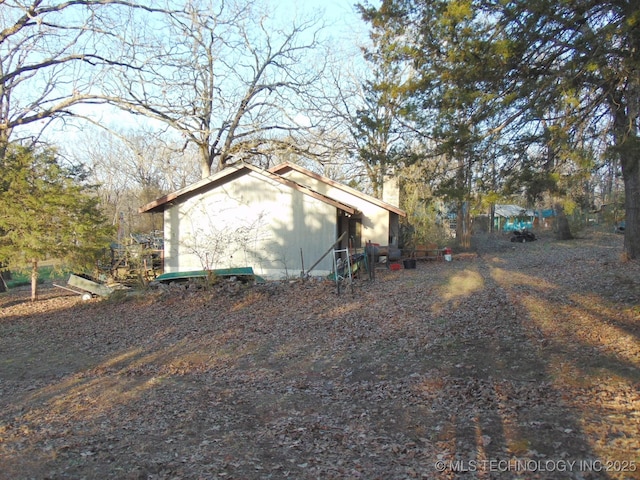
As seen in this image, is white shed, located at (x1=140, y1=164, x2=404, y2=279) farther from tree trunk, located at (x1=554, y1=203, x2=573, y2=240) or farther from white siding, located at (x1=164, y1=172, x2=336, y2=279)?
tree trunk, located at (x1=554, y1=203, x2=573, y2=240)

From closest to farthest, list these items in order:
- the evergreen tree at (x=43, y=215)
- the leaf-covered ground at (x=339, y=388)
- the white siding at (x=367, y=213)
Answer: the leaf-covered ground at (x=339, y=388) → the evergreen tree at (x=43, y=215) → the white siding at (x=367, y=213)

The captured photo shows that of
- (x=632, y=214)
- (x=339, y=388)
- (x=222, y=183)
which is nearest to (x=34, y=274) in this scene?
(x=222, y=183)

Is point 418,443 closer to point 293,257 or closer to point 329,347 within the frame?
point 329,347

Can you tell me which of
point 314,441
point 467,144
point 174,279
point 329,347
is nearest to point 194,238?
point 174,279

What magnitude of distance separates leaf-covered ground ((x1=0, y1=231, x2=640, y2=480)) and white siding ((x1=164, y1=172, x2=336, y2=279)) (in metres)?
5.78

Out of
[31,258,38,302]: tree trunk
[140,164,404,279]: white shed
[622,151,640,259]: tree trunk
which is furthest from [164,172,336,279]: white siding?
[622,151,640,259]: tree trunk

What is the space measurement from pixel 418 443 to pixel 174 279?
11820mm

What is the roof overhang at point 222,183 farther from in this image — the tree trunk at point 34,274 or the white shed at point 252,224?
the tree trunk at point 34,274

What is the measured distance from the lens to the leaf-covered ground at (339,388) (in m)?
4.23

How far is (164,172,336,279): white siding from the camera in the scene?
18.1 m

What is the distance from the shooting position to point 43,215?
43.8 ft

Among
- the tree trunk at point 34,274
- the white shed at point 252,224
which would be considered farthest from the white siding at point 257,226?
the tree trunk at point 34,274

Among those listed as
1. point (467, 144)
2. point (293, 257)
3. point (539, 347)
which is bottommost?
point (539, 347)

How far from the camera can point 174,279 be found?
→ 49.1 feet
